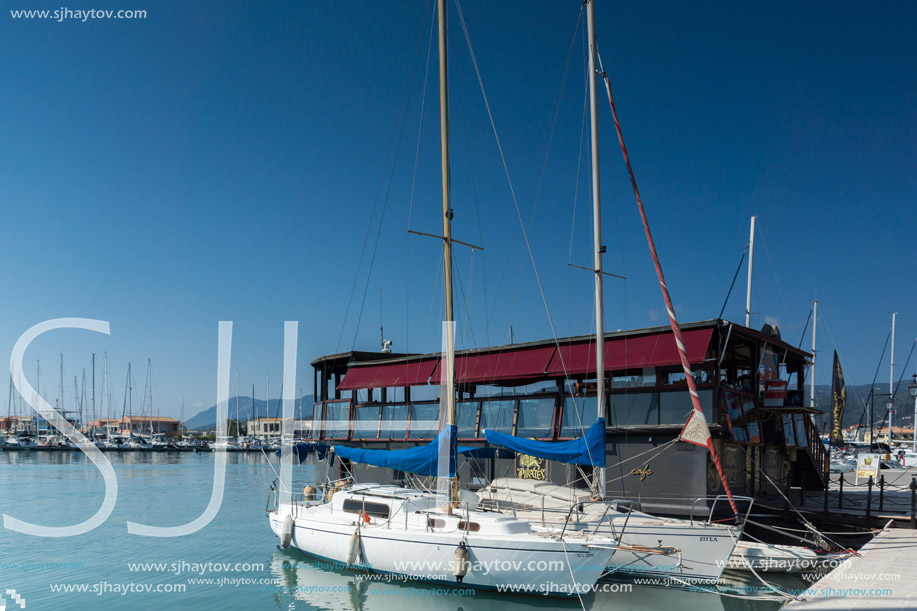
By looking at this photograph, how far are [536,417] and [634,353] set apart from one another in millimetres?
4410

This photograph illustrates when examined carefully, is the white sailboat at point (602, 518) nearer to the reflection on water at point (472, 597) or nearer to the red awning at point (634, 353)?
the reflection on water at point (472, 597)

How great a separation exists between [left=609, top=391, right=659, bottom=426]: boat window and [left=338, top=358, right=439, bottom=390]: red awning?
8.34m

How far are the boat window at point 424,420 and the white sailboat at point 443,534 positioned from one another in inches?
146

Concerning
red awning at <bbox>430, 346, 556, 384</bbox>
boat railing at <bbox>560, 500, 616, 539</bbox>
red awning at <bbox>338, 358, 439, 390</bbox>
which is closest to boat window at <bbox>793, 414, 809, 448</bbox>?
red awning at <bbox>430, 346, 556, 384</bbox>

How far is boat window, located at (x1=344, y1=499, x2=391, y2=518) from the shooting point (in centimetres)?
1939

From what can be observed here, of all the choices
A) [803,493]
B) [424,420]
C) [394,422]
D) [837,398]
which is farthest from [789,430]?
[394,422]

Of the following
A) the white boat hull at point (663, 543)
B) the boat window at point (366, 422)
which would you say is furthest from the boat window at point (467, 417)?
the white boat hull at point (663, 543)

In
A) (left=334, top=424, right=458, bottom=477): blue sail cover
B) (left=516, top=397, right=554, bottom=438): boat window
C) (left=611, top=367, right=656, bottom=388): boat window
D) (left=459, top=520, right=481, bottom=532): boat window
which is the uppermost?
(left=611, top=367, right=656, bottom=388): boat window

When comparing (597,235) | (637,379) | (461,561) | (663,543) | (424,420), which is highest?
(597,235)

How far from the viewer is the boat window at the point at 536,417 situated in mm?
23000

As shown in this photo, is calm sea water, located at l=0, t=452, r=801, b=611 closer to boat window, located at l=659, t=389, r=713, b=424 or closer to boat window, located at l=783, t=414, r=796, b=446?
boat window, located at l=659, t=389, r=713, b=424

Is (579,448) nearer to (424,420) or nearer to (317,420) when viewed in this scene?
(424,420)

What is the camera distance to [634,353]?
2128cm

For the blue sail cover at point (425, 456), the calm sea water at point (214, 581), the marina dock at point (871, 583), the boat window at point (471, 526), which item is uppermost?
the blue sail cover at point (425, 456)
